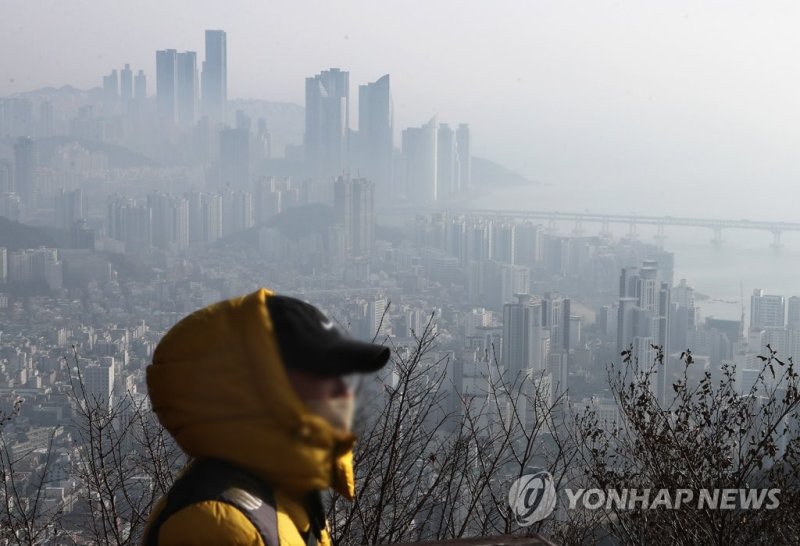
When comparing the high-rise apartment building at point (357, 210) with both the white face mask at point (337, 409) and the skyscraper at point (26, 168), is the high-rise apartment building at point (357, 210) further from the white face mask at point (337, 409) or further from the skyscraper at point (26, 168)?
the white face mask at point (337, 409)

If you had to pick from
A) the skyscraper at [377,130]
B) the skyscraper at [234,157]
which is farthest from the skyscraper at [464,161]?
the skyscraper at [234,157]

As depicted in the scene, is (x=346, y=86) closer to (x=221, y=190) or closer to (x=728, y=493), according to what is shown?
(x=221, y=190)

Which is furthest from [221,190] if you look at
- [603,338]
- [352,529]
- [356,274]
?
[352,529]

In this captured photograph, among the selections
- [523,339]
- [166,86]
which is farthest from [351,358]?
[166,86]

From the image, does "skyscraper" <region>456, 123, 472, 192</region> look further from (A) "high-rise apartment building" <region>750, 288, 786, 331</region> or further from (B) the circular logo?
(B) the circular logo

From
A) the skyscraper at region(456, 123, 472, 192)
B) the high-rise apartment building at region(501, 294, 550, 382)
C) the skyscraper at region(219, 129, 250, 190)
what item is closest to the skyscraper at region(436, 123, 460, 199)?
the skyscraper at region(456, 123, 472, 192)

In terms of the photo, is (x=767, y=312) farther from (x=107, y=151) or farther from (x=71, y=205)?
(x=107, y=151)
